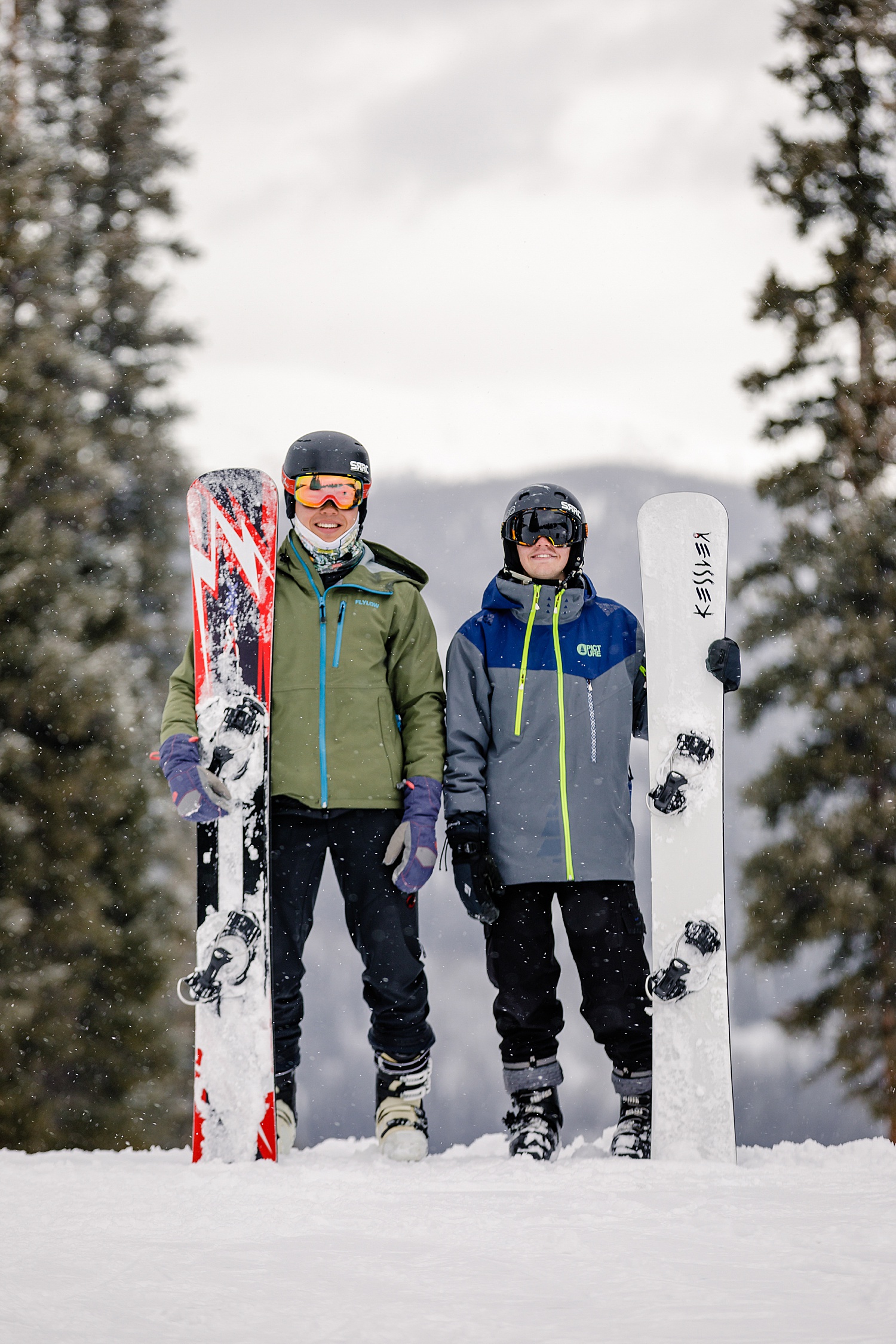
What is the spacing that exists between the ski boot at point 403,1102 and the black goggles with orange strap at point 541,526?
1.61 metres

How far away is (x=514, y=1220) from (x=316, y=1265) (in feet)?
1.66

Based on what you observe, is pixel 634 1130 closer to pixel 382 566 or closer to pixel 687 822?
pixel 687 822

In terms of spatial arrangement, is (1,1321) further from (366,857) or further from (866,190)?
(866,190)

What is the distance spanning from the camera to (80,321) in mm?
12094

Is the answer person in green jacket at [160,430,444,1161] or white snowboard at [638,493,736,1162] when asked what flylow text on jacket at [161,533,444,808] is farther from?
white snowboard at [638,493,736,1162]

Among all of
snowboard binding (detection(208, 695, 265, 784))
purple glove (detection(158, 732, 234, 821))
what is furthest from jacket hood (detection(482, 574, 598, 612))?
purple glove (detection(158, 732, 234, 821))

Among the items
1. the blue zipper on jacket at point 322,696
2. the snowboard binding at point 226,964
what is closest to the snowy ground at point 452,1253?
the snowboard binding at point 226,964

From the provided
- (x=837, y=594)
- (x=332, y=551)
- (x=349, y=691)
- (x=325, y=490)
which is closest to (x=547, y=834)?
(x=349, y=691)

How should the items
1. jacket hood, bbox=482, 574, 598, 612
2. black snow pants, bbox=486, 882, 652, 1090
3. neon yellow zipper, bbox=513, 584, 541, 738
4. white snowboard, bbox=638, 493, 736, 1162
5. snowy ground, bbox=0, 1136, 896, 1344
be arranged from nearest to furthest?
1. snowy ground, bbox=0, 1136, 896, 1344
2. white snowboard, bbox=638, 493, 736, 1162
3. black snow pants, bbox=486, 882, 652, 1090
4. neon yellow zipper, bbox=513, 584, 541, 738
5. jacket hood, bbox=482, 574, 598, 612

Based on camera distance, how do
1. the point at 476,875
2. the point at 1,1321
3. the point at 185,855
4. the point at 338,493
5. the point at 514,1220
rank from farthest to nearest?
the point at 185,855
the point at 338,493
the point at 476,875
the point at 514,1220
the point at 1,1321

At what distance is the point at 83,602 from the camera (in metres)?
10.6

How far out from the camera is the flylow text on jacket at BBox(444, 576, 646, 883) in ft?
10.8

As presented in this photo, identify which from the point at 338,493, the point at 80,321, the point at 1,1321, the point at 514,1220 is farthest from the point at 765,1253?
the point at 80,321

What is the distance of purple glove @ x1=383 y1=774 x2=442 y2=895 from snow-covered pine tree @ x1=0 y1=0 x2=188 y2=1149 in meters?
6.79
